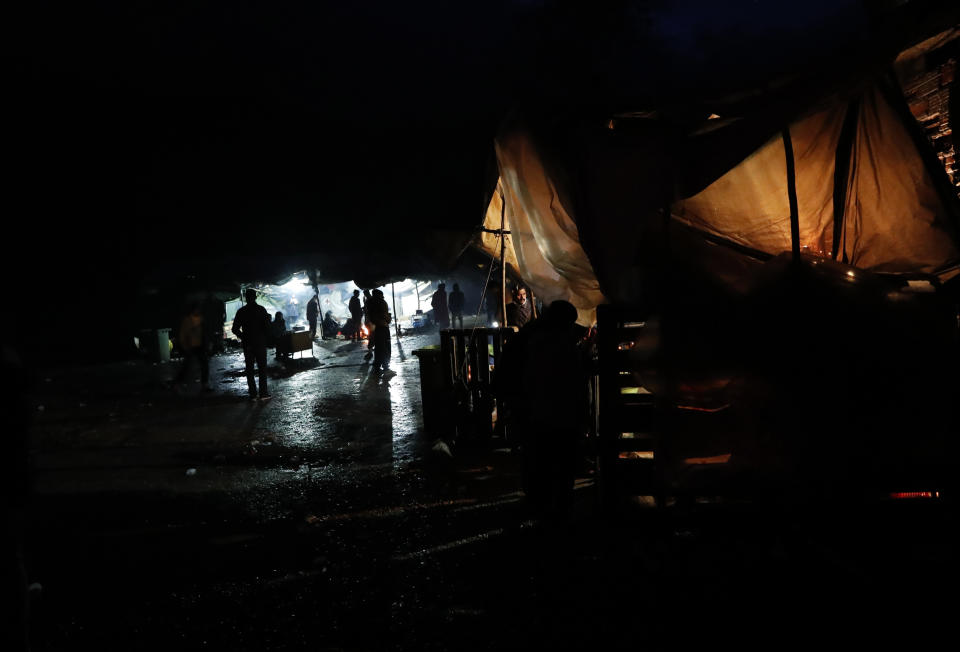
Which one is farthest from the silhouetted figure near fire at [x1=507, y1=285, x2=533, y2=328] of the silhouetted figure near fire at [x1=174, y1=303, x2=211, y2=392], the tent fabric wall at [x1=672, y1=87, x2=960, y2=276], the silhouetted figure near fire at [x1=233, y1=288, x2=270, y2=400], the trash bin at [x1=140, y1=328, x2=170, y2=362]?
the trash bin at [x1=140, y1=328, x2=170, y2=362]

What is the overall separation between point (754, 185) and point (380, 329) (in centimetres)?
1022

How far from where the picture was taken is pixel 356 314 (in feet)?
65.9

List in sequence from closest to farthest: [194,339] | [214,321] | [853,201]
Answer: [853,201], [194,339], [214,321]

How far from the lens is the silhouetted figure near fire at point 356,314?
1972 cm

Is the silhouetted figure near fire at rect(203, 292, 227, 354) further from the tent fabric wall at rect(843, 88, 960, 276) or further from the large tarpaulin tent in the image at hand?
the tent fabric wall at rect(843, 88, 960, 276)

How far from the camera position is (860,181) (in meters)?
4.00

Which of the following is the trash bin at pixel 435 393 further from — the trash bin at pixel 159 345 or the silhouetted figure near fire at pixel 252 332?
the trash bin at pixel 159 345

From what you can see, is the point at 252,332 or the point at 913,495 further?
the point at 252,332

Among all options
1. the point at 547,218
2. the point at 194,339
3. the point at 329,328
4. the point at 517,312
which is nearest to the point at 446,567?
the point at 547,218

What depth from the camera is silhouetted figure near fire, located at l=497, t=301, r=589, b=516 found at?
12.9ft

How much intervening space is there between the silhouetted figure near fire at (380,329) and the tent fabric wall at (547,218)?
293 inches

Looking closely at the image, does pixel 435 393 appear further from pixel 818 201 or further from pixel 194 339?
pixel 194 339

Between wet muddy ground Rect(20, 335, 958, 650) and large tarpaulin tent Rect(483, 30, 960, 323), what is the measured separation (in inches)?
76.7

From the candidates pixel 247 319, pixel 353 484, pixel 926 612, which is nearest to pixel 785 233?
pixel 926 612
